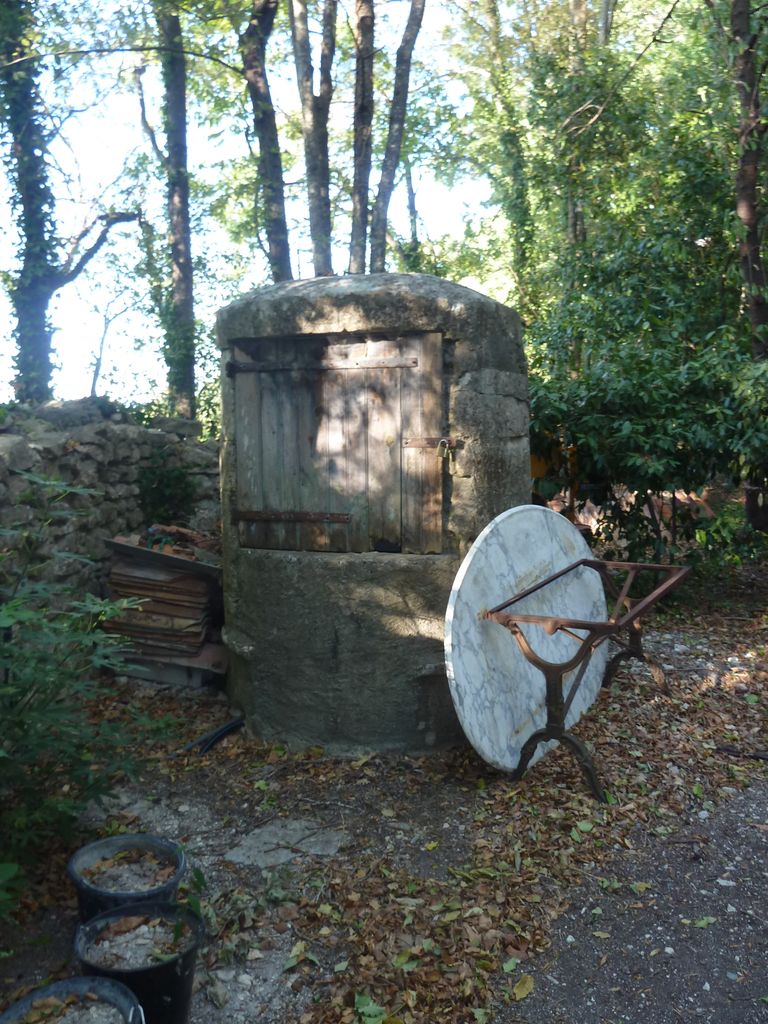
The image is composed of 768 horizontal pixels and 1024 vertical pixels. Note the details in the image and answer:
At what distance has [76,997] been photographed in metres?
2.38

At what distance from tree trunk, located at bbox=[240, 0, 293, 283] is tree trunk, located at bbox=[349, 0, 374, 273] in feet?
2.99

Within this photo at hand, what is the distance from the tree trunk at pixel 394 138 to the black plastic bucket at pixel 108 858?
8.30 m

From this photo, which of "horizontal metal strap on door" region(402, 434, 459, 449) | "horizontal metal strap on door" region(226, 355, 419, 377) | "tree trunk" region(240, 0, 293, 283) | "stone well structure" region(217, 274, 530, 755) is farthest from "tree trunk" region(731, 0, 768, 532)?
"tree trunk" region(240, 0, 293, 283)

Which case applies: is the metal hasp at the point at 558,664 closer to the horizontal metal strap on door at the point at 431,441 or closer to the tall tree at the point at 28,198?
the horizontal metal strap on door at the point at 431,441

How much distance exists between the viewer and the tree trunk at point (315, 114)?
10.2 m

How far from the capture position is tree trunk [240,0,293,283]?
10.7 m

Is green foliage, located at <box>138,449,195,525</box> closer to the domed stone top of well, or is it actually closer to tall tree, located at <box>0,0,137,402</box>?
the domed stone top of well

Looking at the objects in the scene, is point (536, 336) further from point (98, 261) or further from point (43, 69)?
point (98, 261)

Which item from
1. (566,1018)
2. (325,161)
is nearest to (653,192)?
(325,161)

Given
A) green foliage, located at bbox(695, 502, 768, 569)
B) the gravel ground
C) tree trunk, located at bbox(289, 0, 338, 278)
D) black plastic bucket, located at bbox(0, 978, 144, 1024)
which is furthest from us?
tree trunk, located at bbox(289, 0, 338, 278)

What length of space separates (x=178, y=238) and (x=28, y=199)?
230 cm

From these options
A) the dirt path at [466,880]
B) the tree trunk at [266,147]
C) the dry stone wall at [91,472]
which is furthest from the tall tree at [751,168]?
the tree trunk at [266,147]

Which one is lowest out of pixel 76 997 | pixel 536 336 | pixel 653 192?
pixel 76 997

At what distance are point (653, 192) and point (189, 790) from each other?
9063 millimetres
